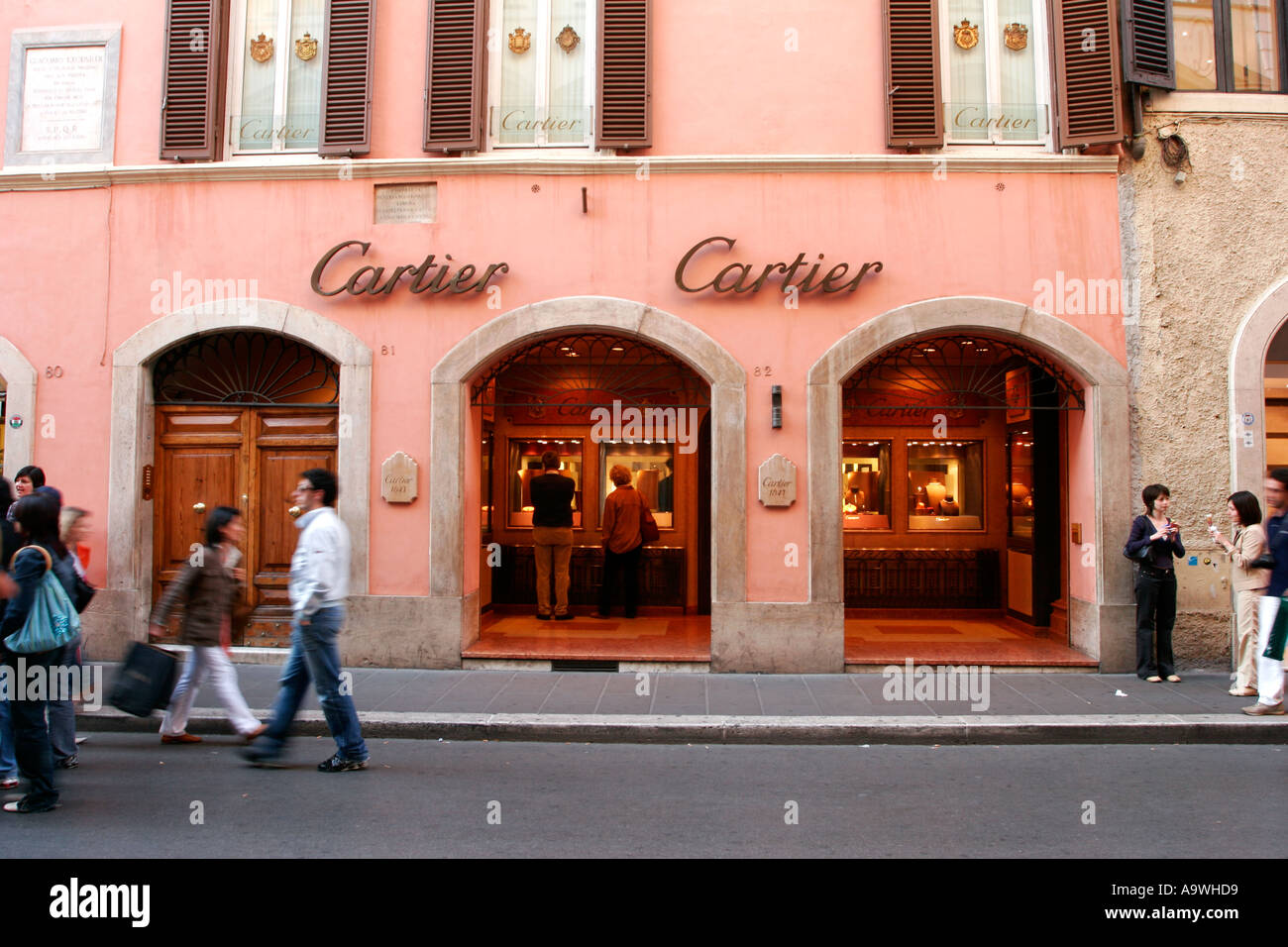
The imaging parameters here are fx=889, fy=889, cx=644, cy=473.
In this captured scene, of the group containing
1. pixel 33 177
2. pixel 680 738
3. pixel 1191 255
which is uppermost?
pixel 33 177

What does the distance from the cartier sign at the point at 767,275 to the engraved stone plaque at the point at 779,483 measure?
1.84 meters

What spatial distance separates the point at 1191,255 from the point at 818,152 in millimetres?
4078

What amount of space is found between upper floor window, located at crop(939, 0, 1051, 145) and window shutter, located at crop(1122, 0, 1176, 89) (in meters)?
0.79

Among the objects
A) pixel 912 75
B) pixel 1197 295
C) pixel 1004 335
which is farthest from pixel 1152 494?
pixel 912 75

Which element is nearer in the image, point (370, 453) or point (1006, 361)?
point (370, 453)

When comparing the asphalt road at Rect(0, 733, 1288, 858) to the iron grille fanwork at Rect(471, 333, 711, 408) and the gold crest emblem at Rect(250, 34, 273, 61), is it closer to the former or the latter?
the iron grille fanwork at Rect(471, 333, 711, 408)

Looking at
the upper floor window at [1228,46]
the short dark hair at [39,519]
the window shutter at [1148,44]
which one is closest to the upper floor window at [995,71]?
the window shutter at [1148,44]

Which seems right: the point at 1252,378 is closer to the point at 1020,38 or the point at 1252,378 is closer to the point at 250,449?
the point at 1020,38

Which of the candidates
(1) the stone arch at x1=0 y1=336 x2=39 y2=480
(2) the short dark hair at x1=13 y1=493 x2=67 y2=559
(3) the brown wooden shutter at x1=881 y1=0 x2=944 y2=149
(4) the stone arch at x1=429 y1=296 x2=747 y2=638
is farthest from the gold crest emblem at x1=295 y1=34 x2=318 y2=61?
(2) the short dark hair at x1=13 y1=493 x2=67 y2=559

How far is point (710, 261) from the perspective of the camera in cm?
952

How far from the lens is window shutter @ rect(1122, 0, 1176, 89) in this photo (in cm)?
933

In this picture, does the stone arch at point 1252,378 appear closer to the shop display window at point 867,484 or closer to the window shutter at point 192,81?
the shop display window at point 867,484

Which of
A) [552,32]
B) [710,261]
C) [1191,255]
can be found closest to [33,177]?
[552,32]

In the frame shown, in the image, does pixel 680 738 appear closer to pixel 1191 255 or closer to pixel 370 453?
pixel 370 453
